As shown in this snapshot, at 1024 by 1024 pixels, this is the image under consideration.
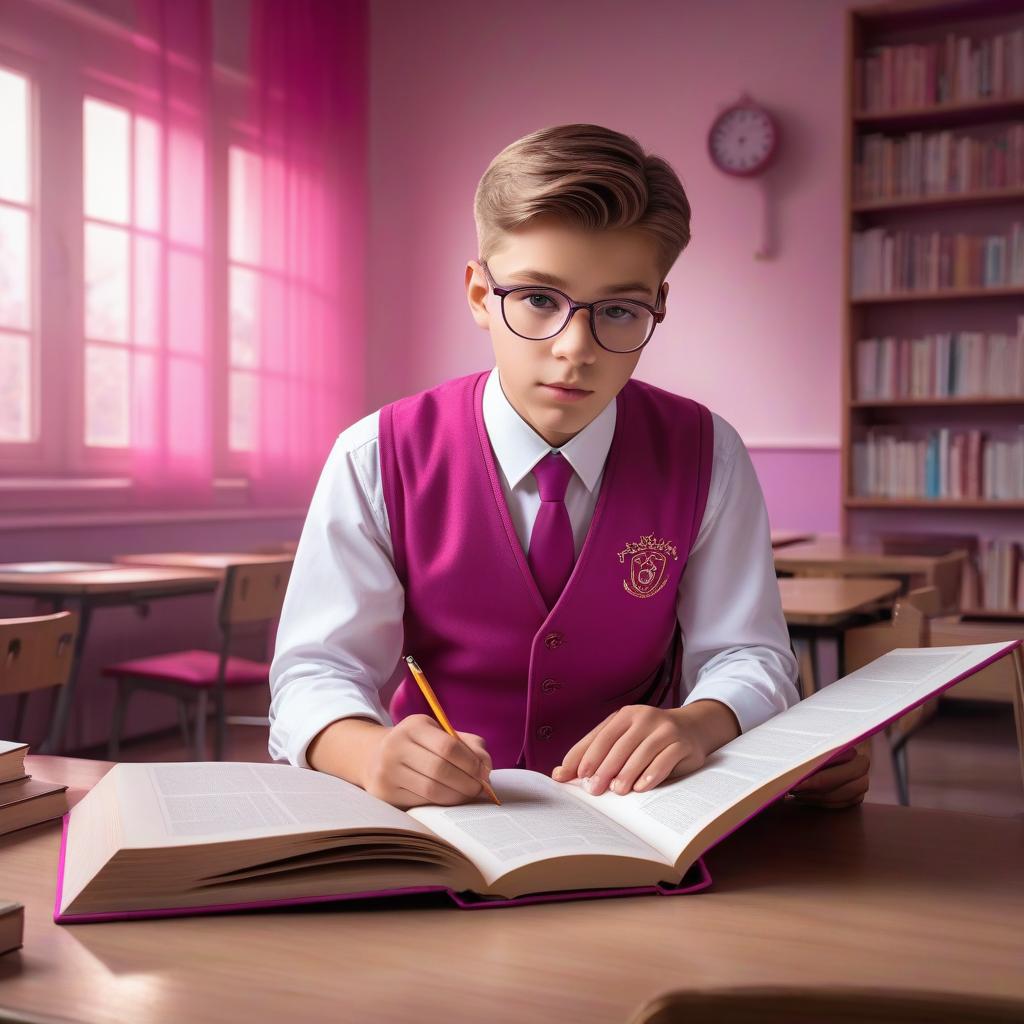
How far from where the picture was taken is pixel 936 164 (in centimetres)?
488

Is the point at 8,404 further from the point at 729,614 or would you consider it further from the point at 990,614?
the point at 990,614

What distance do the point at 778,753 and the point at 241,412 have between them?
4.44m

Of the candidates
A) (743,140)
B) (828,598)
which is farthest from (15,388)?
(743,140)

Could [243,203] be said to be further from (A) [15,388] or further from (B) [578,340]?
(B) [578,340]

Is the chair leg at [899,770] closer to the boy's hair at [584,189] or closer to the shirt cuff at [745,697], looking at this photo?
the shirt cuff at [745,697]

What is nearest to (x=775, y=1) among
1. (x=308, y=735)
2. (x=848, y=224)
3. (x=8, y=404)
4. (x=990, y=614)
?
(x=848, y=224)

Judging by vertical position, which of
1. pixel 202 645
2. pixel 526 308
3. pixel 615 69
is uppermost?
pixel 615 69

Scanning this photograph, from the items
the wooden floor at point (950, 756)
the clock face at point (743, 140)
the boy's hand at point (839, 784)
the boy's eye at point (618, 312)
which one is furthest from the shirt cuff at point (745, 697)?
the clock face at point (743, 140)

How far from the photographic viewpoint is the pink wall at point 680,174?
17.5 ft

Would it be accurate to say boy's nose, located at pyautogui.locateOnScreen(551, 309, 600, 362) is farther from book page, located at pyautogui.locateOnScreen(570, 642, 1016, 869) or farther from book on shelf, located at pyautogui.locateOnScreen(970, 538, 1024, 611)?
book on shelf, located at pyautogui.locateOnScreen(970, 538, 1024, 611)

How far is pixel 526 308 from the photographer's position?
3.31 ft

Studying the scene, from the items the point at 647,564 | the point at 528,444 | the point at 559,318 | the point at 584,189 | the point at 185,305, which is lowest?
the point at 647,564

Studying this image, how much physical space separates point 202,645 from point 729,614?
146 inches

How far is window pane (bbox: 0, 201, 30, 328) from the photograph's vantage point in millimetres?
3846
